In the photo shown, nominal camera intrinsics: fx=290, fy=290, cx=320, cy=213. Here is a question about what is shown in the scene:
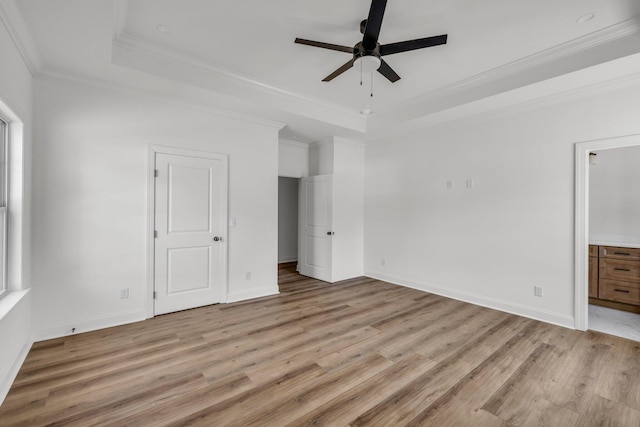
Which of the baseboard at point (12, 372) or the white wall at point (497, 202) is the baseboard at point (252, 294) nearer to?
the baseboard at point (12, 372)

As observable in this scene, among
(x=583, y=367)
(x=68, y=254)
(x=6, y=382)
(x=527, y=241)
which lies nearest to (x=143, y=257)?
(x=68, y=254)

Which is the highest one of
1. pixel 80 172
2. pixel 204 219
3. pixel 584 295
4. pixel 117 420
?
pixel 80 172

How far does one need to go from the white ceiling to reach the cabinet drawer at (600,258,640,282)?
8.96 ft

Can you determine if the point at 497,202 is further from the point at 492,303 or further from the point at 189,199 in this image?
the point at 189,199

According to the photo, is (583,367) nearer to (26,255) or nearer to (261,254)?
(261,254)

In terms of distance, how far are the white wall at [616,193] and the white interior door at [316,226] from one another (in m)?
4.23

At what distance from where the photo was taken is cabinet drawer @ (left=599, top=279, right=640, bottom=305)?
12.4 ft

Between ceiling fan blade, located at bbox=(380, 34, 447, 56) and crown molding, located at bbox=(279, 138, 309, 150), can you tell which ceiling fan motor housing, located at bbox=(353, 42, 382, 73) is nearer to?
ceiling fan blade, located at bbox=(380, 34, 447, 56)

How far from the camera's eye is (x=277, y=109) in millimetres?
4004

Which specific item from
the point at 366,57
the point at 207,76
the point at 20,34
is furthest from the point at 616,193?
the point at 20,34

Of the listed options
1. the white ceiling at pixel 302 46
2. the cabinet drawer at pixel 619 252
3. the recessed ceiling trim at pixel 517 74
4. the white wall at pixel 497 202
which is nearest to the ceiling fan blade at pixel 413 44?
the white ceiling at pixel 302 46

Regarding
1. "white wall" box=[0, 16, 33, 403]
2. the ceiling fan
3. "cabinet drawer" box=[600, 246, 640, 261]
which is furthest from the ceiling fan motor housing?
"cabinet drawer" box=[600, 246, 640, 261]

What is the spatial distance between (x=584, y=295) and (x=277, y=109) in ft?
14.4

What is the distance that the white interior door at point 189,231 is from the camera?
12.0 ft
